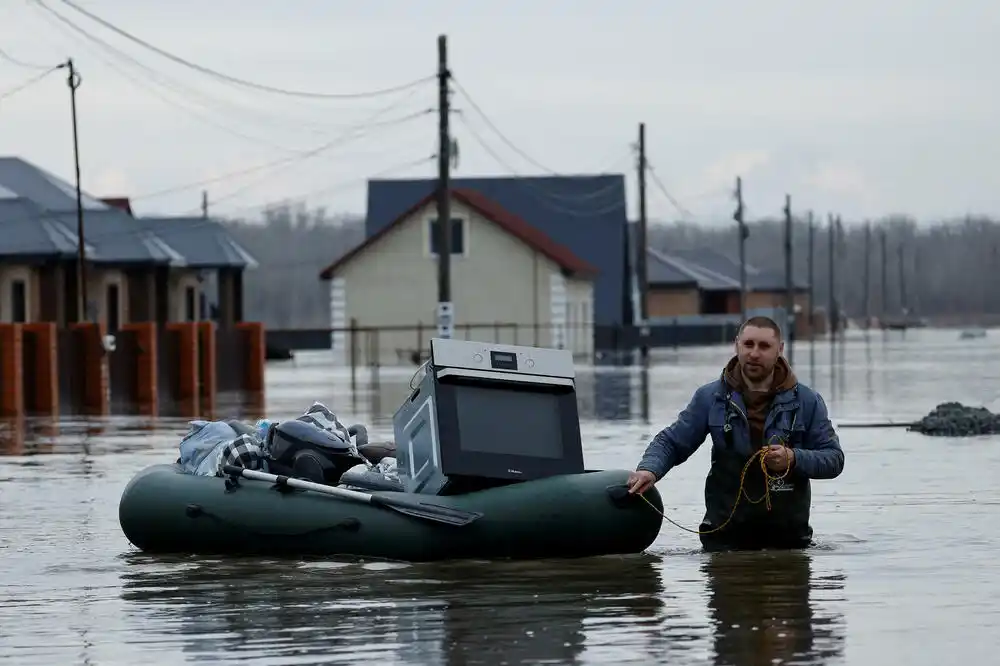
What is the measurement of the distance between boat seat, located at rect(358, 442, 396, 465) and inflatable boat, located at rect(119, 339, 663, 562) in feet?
2.89

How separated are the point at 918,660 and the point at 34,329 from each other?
30.6m

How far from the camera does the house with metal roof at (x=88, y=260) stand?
168 feet

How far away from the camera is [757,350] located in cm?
1376

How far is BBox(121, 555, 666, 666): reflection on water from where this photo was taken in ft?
36.9

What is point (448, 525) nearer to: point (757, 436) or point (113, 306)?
point (757, 436)

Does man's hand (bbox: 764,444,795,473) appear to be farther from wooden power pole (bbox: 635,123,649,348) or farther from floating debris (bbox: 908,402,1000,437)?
wooden power pole (bbox: 635,123,649,348)

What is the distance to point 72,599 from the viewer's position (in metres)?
13.7

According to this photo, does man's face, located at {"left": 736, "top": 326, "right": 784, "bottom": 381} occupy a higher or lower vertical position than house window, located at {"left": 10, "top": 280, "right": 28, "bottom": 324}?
lower

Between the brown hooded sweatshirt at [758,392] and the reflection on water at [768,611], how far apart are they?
822mm

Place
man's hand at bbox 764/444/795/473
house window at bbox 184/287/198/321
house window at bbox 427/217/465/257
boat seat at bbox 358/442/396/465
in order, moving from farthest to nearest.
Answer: house window at bbox 427/217/465/257 < house window at bbox 184/287/198/321 < boat seat at bbox 358/442/396/465 < man's hand at bbox 764/444/795/473

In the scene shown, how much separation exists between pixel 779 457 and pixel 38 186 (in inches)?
1847

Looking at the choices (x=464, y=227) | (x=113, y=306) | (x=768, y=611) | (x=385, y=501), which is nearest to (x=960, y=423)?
(x=385, y=501)

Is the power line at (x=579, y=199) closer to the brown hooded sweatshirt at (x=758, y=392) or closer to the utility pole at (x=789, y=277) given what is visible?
the utility pole at (x=789, y=277)

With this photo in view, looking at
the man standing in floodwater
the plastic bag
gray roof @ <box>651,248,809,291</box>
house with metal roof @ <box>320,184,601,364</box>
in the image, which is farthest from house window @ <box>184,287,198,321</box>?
gray roof @ <box>651,248,809,291</box>
